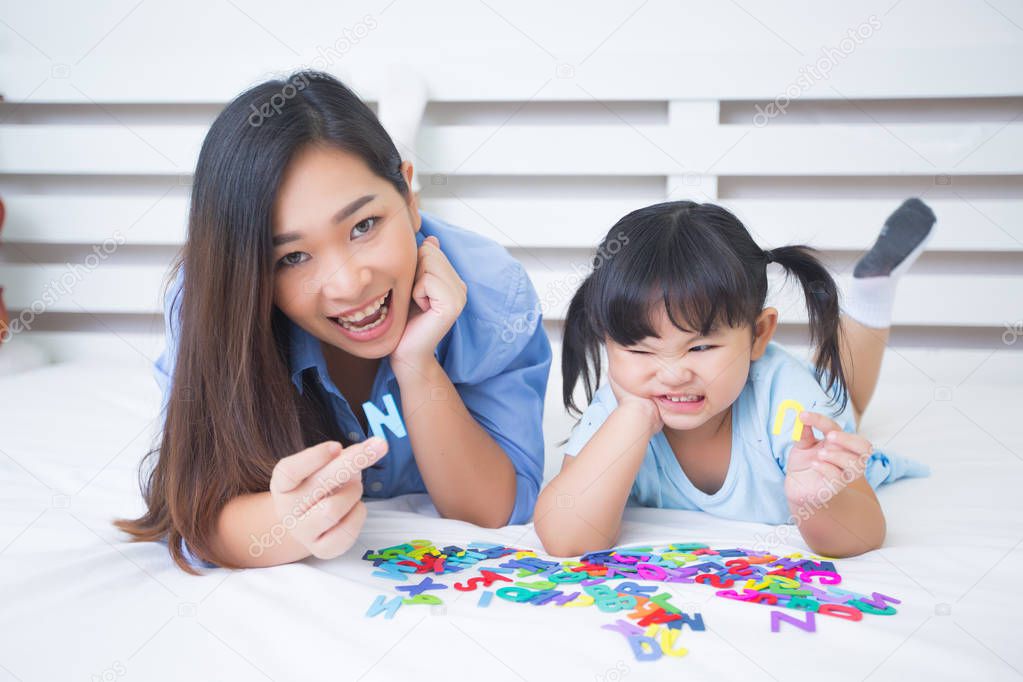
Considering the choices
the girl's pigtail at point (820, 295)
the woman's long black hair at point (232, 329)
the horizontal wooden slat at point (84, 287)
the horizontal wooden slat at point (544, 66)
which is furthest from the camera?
the horizontal wooden slat at point (84, 287)

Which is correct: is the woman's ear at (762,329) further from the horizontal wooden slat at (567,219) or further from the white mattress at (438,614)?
the horizontal wooden slat at (567,219)

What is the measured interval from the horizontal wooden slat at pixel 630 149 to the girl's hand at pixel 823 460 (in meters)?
1.36

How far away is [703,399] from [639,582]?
0.92ft

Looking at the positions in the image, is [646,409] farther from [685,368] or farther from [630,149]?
[630,149]

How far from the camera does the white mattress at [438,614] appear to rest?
0.72 m

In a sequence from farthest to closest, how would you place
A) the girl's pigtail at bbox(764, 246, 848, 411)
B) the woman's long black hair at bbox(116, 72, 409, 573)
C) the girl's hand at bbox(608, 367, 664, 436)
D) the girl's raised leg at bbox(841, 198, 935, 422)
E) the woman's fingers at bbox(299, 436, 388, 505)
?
the girl's raised leg at bbox(841, 198, 935, 422) → the girl's pigtail at bbox(764, 246, 848, 411) → the girl's hand at bbox(608, 367, 664, 436) → the woman's long black hair at bbox(116, 72, 409, 573) → the woman's fingers at bbox(299, 436, 388, 505)

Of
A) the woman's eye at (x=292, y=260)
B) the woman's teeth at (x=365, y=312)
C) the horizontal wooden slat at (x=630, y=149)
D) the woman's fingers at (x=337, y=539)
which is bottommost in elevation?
the woman's fingers at (x=337, y=539)

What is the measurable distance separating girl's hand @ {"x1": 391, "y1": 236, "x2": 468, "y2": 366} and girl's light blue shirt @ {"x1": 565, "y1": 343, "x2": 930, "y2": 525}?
0.82 ft

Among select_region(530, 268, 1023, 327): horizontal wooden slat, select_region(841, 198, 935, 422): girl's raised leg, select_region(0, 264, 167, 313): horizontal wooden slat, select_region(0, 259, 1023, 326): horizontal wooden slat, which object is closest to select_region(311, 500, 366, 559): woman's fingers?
select_region(841, 198, 935, 422): girl's raised leg

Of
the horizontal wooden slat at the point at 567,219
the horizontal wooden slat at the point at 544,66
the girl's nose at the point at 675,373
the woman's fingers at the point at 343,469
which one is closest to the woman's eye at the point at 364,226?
the woman's fingers at the point at 343,469

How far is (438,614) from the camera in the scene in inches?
31.6

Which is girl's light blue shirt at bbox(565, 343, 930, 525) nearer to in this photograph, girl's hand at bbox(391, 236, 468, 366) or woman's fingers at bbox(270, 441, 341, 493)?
girl's hand at bbox(391, 236, 468, 366)

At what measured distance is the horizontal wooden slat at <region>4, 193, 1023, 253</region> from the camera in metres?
2.13

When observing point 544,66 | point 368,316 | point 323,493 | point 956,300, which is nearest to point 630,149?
point 544,66
